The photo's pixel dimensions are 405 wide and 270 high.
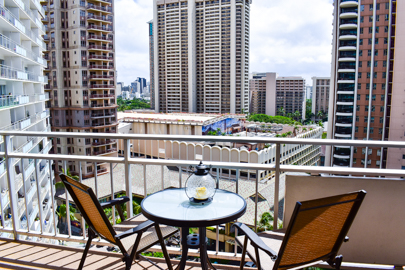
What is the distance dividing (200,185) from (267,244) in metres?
0.52

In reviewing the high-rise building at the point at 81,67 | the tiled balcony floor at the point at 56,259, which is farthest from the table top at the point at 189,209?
the high-rise building at the point at 81,67

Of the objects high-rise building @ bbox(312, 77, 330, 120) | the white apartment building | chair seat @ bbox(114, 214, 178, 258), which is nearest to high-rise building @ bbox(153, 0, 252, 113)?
high-rise building @ bbox(312, 77, 330, 120)

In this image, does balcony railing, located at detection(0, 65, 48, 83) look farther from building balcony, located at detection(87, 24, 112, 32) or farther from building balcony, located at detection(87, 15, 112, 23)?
building balcony, located at detection(87, 15, 112, 23)

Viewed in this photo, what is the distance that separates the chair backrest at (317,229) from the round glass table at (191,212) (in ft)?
1.17

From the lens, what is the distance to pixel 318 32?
95062 mm

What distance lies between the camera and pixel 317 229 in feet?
4.83

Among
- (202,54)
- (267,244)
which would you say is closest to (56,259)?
(267,244)

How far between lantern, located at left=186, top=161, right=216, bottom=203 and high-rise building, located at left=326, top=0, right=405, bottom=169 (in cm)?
3289

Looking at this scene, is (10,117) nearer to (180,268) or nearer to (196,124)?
(180,268)

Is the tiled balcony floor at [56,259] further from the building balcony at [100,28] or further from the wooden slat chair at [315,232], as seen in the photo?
the building balcony at [100,28]

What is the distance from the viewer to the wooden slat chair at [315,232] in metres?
1.39

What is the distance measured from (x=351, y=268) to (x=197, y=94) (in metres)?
63.5

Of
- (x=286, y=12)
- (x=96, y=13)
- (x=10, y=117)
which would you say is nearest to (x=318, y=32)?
(x=286, y=12)

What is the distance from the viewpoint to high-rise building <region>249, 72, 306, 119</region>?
86.9 meters
